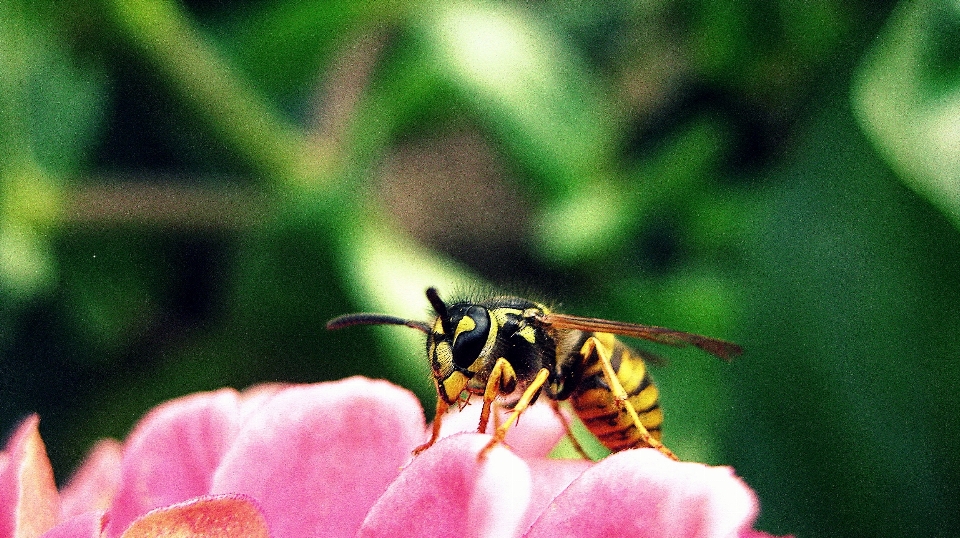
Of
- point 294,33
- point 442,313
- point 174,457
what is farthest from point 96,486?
point 294,33

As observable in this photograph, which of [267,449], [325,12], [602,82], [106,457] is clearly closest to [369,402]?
[267,449]

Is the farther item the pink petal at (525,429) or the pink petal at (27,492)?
the pink petal at (525,429)

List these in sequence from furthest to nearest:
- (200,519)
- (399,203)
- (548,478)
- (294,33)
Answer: (399,203)
(294,33)
(548,478)
(200,519)

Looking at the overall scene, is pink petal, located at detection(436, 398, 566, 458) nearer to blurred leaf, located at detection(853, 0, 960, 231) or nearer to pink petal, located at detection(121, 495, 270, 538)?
pink petal, located at detection(121, 495, 270, 538)

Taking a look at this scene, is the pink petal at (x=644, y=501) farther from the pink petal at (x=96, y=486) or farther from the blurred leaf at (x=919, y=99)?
the blurred leaf at (x=919, y=99)

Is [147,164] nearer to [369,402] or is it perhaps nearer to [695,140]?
[695,140]

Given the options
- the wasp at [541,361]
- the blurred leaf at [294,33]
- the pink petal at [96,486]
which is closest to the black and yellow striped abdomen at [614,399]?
the wasp at [541,361]

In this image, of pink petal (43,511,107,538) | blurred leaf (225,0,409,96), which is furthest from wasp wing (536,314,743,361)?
blurred leaf (225,0,409,96)

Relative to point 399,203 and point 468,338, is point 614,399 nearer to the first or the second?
point 468,338
